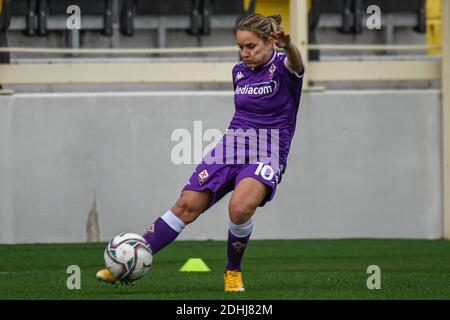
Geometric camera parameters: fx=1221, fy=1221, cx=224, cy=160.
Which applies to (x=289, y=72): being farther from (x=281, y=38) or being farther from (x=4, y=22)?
(x=4, y=22)

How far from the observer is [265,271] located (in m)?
10.6

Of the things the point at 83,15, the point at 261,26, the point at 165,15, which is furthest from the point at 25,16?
the point at 261,26

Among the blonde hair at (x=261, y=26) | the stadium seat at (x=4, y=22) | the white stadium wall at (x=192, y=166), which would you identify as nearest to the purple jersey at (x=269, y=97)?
the blonde hair at (x=261, y=26)

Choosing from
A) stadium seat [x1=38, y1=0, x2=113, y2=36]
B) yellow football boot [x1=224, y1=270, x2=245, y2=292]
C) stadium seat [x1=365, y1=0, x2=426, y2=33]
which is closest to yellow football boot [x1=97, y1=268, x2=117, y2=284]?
yellow football boot [x1=224, y1=270, x2=245, y2=292]

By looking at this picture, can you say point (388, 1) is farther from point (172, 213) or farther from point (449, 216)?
point (172, 213)

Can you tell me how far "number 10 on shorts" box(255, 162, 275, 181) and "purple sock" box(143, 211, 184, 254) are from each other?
2.01 ft

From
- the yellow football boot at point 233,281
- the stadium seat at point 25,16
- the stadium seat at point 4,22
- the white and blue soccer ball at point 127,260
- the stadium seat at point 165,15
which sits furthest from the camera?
the stadium seat at point 165,15

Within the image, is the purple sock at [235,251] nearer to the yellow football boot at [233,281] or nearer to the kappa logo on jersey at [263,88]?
the yellow football boot at [233,281]

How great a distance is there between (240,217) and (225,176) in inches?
11.6

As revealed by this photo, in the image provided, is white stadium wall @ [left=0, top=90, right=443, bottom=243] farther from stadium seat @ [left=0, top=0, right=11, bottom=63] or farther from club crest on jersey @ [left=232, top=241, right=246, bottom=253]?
club crest on jersey @ [left=232, top=241, right=246, bottom=253]

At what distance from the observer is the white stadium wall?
14.8 meters

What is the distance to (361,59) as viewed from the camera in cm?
1576

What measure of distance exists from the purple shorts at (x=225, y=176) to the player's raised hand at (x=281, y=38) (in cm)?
78

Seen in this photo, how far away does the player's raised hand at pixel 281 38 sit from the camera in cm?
761
